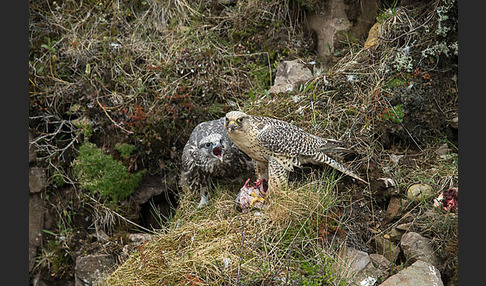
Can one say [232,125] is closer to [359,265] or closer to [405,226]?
[359,265]

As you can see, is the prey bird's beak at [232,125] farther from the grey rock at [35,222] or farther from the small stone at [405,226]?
the grey rock at [35,222]

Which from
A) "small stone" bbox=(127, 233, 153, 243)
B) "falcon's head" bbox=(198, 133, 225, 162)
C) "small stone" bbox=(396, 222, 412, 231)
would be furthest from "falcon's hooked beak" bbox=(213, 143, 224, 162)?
"small stone" bbox=(396, 222, 412, 231)

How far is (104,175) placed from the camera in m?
6.22

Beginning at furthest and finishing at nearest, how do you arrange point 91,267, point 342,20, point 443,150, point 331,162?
point 342,20 < point 91,267 < point 443,150 < point 331,162

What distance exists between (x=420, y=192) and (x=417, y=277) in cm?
101

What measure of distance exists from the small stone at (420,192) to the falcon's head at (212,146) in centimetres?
173

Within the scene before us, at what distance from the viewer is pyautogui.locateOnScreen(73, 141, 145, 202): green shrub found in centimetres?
621

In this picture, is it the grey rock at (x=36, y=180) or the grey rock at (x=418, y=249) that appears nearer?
the grey rock at (x=418, y=249)

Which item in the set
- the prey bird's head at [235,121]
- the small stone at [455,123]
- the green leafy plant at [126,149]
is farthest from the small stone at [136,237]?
the small stone at [455,123]

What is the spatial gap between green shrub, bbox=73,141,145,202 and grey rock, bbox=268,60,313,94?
1.73 meters

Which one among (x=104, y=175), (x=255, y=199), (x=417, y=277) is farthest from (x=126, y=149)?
(x=417, y=277)

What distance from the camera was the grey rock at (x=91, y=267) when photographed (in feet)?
19.1

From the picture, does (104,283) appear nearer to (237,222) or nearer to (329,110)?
(237,222)

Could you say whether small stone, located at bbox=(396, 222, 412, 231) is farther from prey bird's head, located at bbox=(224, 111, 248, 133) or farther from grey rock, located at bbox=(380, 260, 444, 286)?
prey bird's head, located at bbox=(224, 111, 248, 133)
